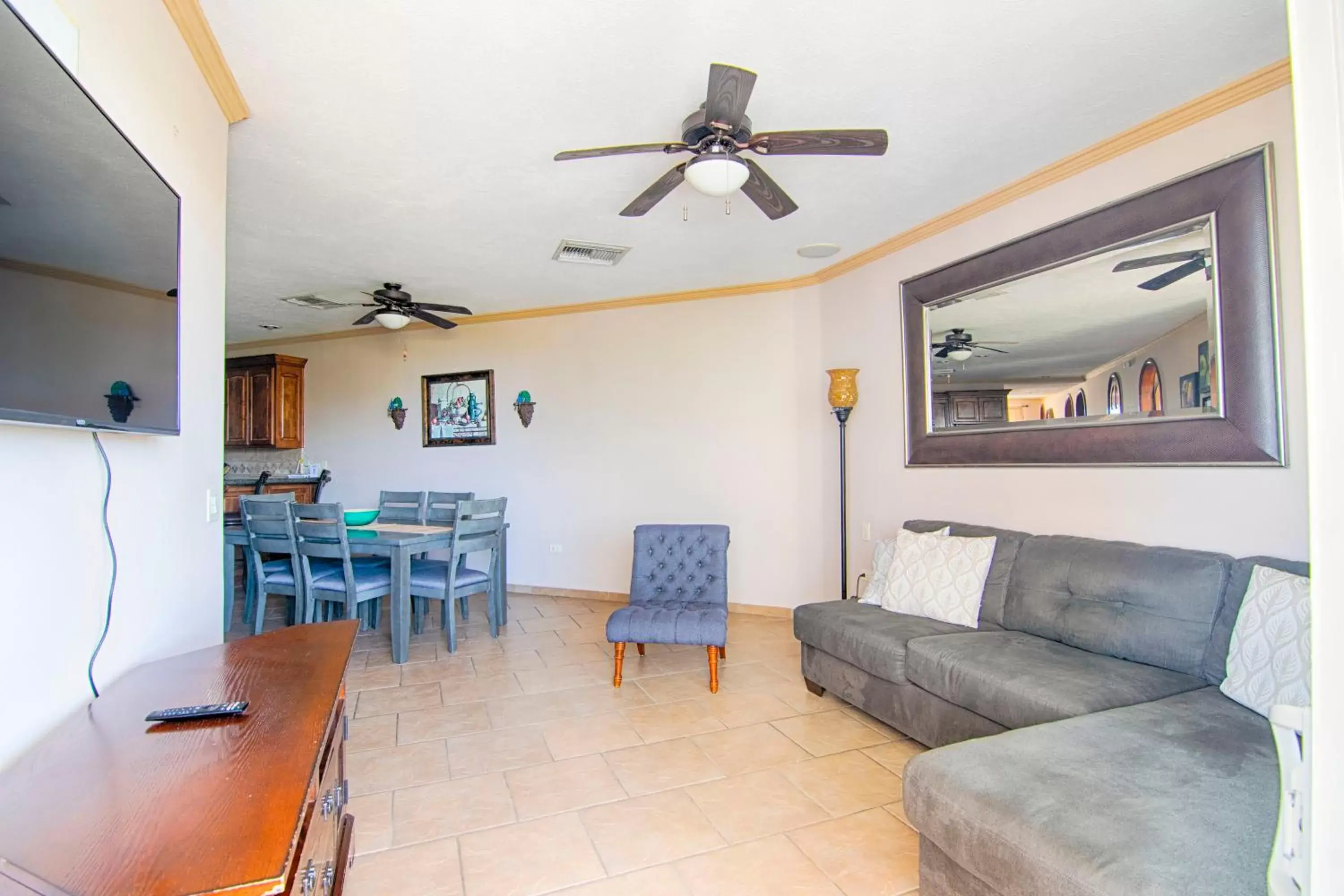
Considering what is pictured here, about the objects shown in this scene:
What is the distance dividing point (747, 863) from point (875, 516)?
2.64m

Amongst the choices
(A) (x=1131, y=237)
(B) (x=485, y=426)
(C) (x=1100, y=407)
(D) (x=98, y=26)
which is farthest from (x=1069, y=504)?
(B) (x=485, y=426)

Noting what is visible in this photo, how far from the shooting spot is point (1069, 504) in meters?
2.99

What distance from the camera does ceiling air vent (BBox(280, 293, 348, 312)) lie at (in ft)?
17.7

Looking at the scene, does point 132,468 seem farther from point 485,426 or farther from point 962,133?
point 485,426

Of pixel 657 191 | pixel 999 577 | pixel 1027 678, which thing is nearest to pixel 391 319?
pixel 657 191

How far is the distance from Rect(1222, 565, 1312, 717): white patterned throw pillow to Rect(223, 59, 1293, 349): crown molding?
1450mm

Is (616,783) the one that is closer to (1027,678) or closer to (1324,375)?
(1027,678)

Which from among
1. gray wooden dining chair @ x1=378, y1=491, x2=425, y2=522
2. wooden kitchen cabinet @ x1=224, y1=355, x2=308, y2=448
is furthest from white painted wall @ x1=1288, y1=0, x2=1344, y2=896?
wooden kitchen cabinet @ x1=224, y1=355, x2=308, y2=448

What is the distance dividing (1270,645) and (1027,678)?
2.18 ft

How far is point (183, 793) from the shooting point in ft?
3.17

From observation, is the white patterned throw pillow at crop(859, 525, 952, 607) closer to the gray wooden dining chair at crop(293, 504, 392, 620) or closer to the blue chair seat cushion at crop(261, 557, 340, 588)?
the gray wooden dining chair at crop(293, 504, 392, 620)

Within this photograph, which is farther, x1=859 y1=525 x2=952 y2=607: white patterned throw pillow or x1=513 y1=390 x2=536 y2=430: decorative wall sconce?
x1=513 y1=390 x2=536 y2=430: decorative wall sconce

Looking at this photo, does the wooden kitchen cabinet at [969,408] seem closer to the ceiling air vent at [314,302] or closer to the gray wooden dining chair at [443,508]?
the gray wooden dining chair at [443,508]

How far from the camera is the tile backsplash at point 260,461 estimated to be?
712 cm
